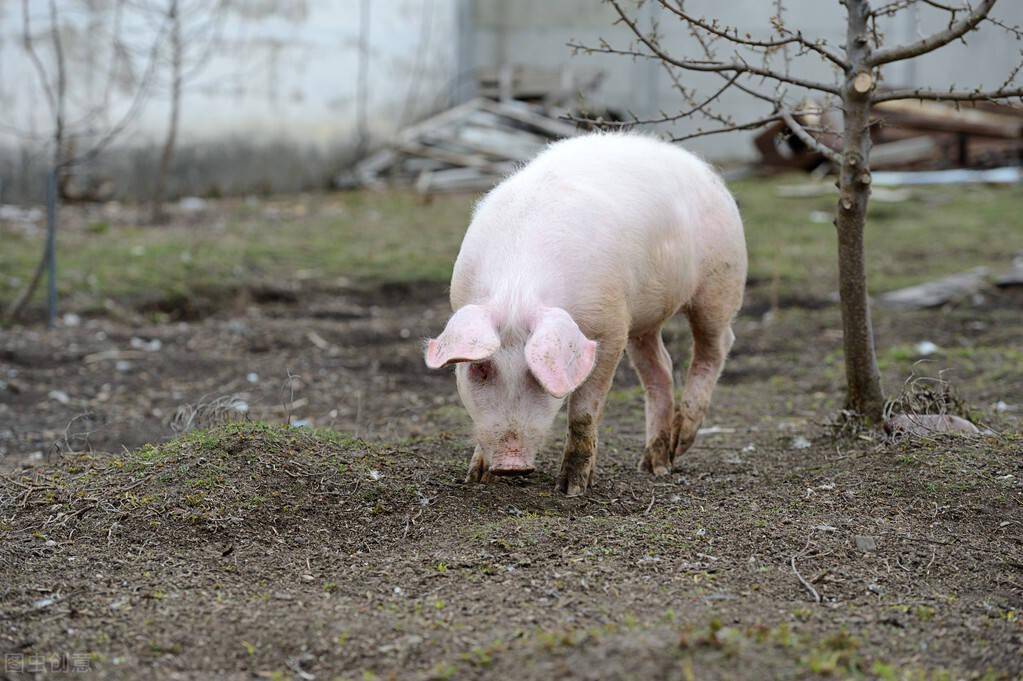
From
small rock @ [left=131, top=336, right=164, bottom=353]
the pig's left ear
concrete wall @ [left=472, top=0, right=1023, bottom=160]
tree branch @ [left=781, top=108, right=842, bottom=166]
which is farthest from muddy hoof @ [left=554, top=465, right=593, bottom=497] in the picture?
concrete wall @ [left=472, top=0, right=1023, bottom=160]

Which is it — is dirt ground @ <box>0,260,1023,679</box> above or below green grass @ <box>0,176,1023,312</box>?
above

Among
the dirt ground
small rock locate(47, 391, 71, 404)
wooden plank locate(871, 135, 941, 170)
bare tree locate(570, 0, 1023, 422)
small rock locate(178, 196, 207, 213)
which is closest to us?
the dirt ground

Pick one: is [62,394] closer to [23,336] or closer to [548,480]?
[23,336]

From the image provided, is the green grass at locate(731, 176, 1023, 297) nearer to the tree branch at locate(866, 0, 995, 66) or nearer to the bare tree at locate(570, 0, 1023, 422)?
the bare tree at locate(570, 0, 1023, 422)

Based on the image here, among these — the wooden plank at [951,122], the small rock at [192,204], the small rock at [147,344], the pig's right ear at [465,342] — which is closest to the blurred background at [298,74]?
the small rock at [192,204]

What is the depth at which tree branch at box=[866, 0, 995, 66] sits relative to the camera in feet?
13.9

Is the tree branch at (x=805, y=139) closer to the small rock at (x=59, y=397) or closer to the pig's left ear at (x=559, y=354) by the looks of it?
the pig's left ear at (x=559, y=354)

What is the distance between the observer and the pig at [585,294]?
4418 mm

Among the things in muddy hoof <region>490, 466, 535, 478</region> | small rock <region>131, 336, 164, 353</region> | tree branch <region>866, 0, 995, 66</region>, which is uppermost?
tree branch <region>866, 0, 995, 66</region>

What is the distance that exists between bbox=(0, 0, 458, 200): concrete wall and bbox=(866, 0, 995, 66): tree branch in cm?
1034

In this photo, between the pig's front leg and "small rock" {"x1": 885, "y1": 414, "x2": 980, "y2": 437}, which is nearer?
the pig's front leg

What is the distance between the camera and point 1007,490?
15.2 ft

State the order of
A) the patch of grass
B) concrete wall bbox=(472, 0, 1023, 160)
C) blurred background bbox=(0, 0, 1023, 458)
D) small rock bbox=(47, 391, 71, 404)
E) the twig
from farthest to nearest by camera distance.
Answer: concrete wall bbox=(472, 0, 1023, 160) → the patch of grass → blurred background bbox=(0, 0, 1023, 458) → small rock bbox=(47, 391, 71, 404) → the twig

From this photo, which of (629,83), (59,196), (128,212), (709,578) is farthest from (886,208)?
(709,578)
